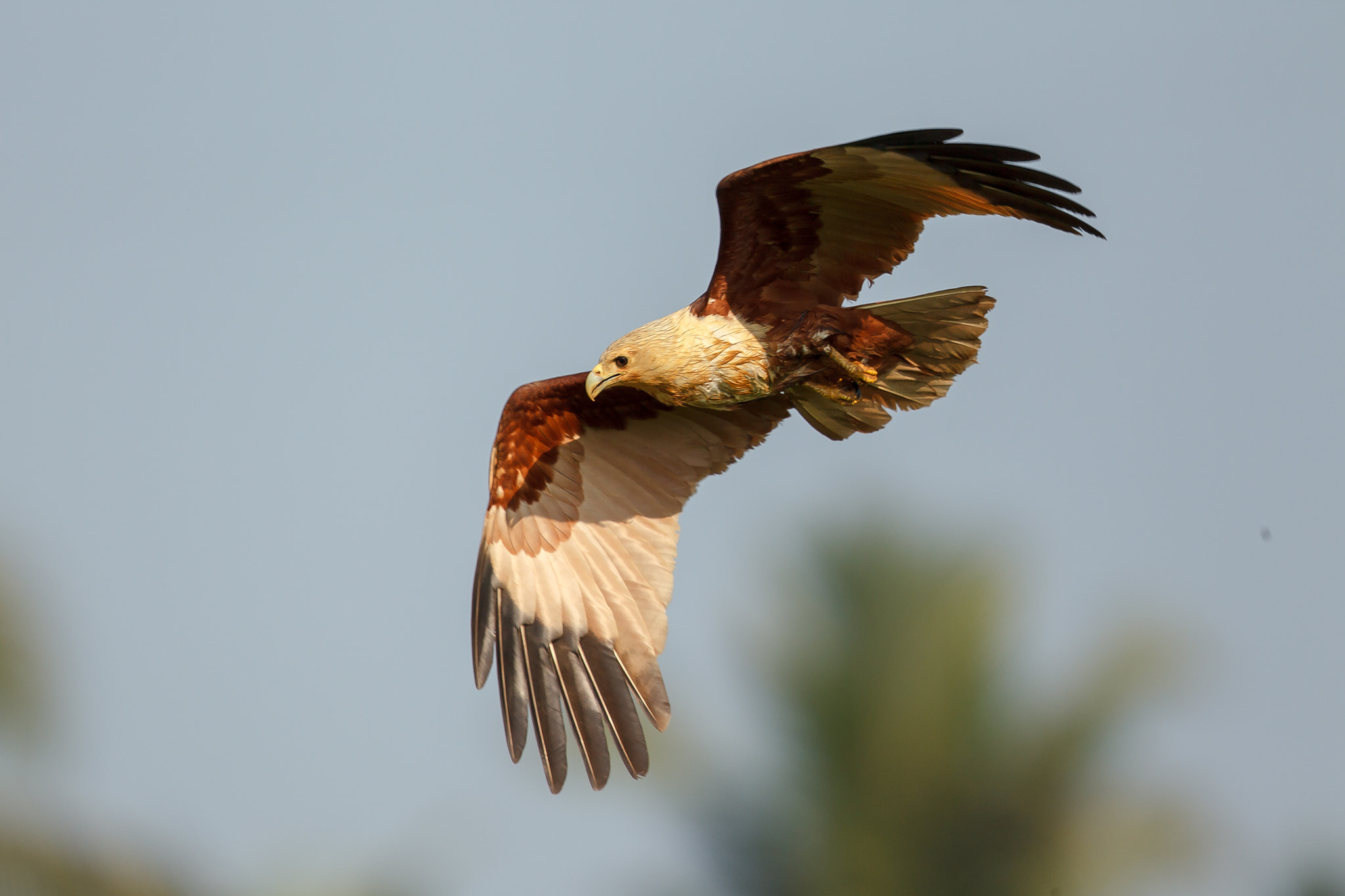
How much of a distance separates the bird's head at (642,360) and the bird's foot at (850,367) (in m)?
0.76

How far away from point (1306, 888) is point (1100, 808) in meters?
1.33

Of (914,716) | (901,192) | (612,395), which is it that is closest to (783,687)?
(914,716)

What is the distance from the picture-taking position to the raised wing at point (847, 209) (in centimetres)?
632

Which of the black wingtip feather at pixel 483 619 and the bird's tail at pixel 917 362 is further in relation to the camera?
the black wingtip feather at pixel 483 619

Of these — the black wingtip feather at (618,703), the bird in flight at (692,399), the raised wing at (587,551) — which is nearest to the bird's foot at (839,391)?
the bird in flight at (692,399)

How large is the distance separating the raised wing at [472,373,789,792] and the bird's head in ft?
2.41

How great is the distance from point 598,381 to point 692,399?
49cm

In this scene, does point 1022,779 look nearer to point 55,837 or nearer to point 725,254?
point 725,254

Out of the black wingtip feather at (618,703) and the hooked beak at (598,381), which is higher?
the hooked beak at (598,381)

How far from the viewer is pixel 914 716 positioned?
9.13 m

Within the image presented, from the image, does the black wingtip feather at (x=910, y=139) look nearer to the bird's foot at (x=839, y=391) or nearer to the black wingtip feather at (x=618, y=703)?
the bird's foot at (x=839, y=391)

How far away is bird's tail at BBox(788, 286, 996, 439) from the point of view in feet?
22.9

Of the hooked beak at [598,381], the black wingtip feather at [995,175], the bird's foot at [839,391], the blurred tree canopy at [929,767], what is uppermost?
the black wingtip feather at [995,175]

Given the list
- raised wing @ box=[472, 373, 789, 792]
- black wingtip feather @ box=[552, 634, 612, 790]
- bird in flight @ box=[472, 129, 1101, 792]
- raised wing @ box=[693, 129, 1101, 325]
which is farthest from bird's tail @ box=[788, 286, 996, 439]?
black wingtip feather @ box=[552, 634, 612, 790]
